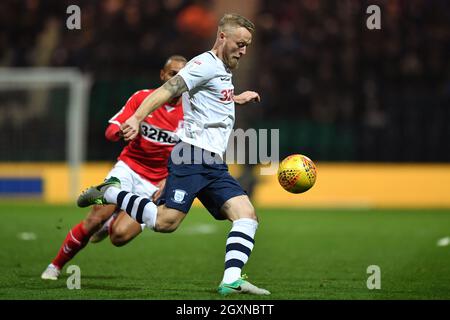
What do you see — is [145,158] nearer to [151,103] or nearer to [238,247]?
[238,247]

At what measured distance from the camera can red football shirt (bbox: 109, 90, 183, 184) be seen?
29.2ft

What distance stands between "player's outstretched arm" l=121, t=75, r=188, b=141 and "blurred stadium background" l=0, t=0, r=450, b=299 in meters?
9.27

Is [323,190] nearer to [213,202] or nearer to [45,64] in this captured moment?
[45,64]

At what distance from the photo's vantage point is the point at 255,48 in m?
19.4

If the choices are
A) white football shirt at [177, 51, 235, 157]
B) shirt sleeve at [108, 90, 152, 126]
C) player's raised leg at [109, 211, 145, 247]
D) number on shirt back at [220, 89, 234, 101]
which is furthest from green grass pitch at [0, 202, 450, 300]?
number on shirt back at [220, 89, 234, 101]

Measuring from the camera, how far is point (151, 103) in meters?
6.75

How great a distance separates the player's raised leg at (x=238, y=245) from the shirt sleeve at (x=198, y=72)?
3.03ft

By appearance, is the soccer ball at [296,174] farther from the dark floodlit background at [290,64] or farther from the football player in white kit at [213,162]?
the dark floodlit background at [290,64]

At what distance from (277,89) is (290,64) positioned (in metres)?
0.71

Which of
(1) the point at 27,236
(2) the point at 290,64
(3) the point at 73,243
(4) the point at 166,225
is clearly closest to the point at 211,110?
(4) the point at 166,225

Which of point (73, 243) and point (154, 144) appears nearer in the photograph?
point (73, 243)

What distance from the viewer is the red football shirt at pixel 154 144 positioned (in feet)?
29.2

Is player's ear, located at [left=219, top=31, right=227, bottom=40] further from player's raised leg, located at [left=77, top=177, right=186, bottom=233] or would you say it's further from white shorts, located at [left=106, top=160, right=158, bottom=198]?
white shorts, located at [left=106, top=160, right=158, bottom=198]
